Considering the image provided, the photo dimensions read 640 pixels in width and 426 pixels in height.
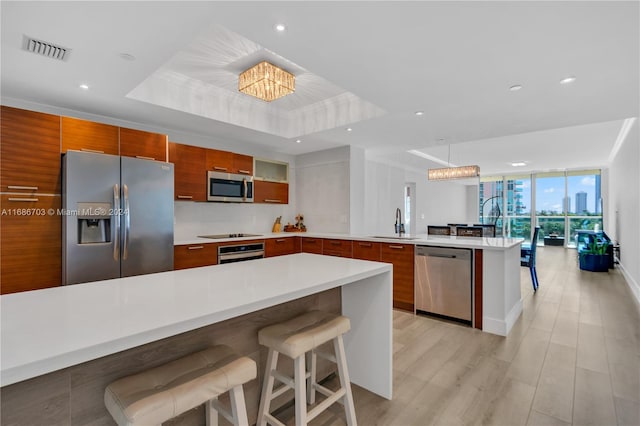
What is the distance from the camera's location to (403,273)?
380 centimetres

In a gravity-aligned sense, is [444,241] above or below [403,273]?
above

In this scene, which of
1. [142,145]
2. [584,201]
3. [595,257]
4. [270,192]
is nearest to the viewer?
[142,145]

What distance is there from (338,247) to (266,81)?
253 centimetres

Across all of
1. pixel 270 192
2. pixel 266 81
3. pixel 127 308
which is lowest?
pixel 127 308

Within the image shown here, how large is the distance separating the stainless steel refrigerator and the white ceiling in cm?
66

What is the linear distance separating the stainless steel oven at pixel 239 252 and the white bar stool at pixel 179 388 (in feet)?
8.95

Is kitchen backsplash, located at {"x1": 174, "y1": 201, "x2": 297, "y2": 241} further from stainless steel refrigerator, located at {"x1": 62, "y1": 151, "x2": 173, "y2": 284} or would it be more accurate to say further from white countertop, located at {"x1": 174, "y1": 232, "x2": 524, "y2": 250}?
stainless steel refrigerator, located at {"x1": 62, "y1": 151, "x2": 173, "y2": 284}

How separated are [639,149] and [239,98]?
532 centimetres

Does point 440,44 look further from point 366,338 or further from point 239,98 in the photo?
point 239,98

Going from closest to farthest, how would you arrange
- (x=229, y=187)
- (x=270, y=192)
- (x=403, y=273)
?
(x=403, y=273) < (x=229, y=187) < (x=270, y=192)

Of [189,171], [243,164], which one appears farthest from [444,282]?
[189,171]

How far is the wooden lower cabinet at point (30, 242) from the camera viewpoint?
2488 millimetres

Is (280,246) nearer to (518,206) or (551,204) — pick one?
(518,206)

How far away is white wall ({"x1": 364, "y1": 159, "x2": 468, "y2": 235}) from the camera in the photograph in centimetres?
670
